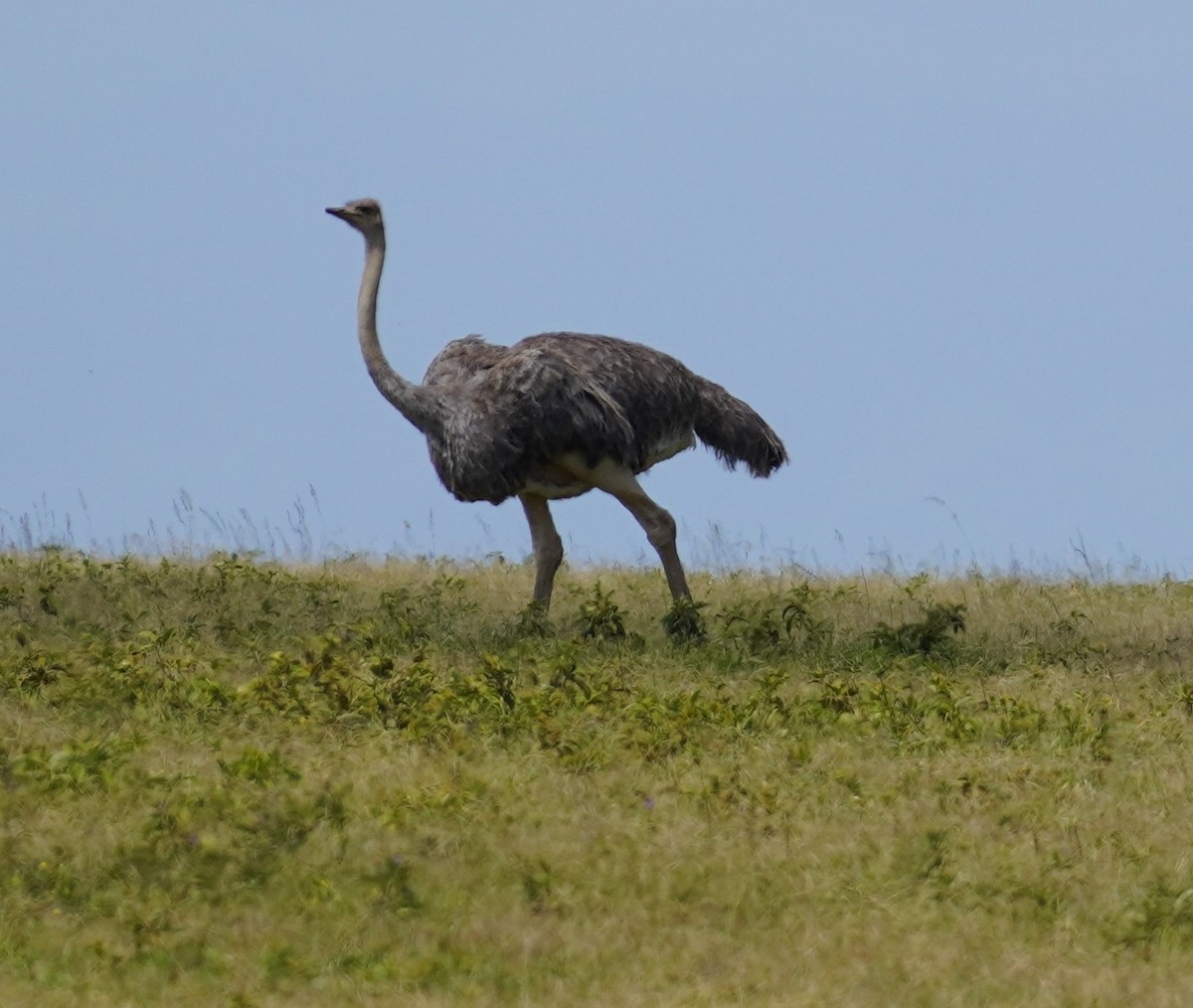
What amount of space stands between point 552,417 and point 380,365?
1.26 meters

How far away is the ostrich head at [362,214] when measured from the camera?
1391 centimetres

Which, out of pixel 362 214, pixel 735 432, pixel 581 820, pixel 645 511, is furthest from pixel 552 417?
pixel 581 820

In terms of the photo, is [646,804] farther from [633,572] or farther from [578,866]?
[633,572]

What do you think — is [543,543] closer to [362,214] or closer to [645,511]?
[645,511]

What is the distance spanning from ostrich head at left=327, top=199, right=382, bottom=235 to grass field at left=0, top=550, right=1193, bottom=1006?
9.31ft

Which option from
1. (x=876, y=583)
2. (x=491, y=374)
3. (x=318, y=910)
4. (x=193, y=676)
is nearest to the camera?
(x=318, y=910)

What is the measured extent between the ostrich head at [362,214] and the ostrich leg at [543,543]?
190 centimetres

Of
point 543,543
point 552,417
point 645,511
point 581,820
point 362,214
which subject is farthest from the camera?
point 362,214

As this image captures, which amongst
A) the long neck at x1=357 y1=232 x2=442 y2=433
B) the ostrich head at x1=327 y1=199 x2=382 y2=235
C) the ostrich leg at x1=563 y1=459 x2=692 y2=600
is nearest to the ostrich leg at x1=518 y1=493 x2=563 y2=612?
the ostrich leg at x1=563 y1=459 x2=692 y2=600

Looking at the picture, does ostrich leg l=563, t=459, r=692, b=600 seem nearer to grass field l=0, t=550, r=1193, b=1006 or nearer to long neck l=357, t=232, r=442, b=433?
long neck l=357, t=232, r=442, b=433

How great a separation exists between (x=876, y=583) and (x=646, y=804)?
24.7 feet

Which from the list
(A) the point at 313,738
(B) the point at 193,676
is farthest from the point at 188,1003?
(B) the point at 193,676

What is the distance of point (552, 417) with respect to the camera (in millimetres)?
12672

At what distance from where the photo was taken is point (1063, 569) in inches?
650
